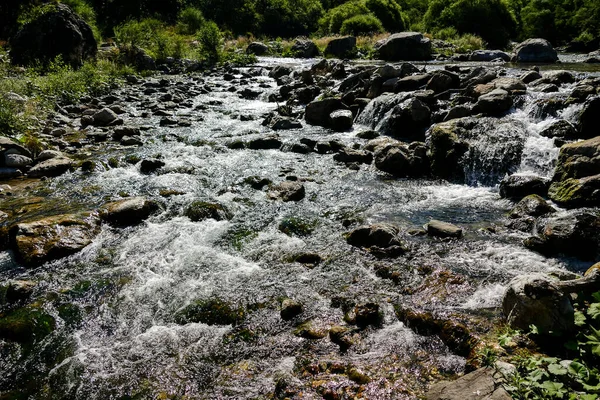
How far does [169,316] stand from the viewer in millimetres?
5039

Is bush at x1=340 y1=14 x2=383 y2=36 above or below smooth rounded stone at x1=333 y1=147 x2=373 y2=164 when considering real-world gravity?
above

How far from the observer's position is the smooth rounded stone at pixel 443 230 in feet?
21.8

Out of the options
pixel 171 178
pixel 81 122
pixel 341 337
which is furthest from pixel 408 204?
pixel 81 122


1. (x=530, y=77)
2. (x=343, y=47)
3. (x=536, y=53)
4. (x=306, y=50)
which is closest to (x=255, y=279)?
(x=530, y=77)

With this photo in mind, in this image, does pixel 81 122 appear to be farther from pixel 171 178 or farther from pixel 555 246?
pixel 555 246

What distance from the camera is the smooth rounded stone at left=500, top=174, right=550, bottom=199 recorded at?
8062 millimetres

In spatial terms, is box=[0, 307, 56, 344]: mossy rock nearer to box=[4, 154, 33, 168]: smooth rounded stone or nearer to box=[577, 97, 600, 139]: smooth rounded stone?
→ box=[4, 154, 33, 168]: smooth rounded stone

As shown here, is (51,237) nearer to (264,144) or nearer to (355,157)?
(264,144)

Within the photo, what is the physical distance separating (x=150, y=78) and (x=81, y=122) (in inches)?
434

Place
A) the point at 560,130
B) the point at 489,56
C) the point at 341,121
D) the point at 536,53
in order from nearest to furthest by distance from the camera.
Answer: the point at 560,130 < the point at 341,121 < the point at 536,53 < the point at 489,56

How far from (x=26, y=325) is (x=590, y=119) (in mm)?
11396

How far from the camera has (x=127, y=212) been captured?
24.9 ft

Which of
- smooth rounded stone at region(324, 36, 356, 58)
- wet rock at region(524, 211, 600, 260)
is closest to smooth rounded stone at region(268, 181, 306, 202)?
wet rock at region(524, 211, 600, 260)

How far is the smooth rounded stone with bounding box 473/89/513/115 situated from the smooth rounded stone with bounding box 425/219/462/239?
5.57 metres
